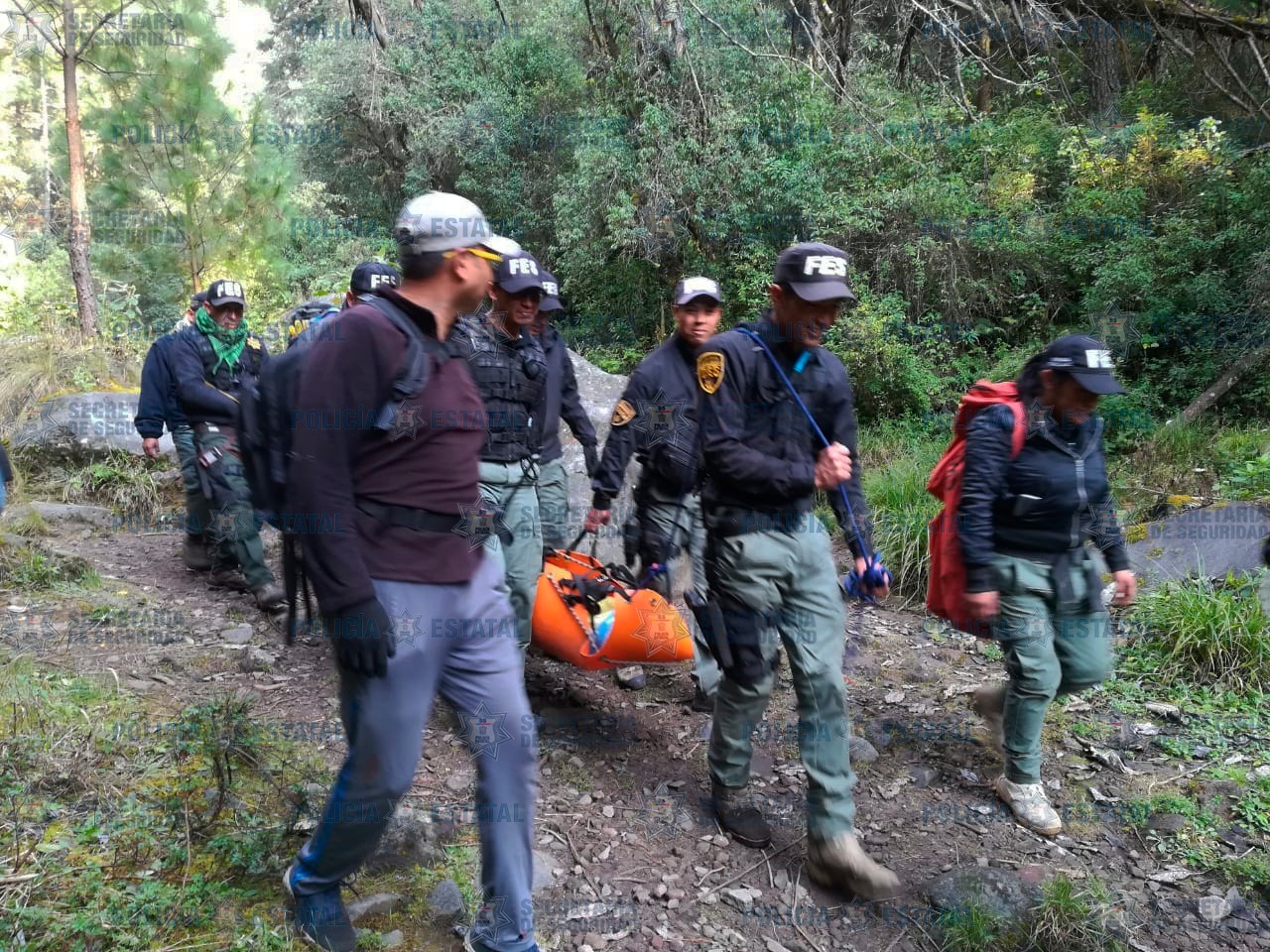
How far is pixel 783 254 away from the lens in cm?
328

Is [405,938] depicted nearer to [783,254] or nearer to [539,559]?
[539,559]

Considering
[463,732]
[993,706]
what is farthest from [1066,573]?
[463,732]

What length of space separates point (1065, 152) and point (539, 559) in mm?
9782

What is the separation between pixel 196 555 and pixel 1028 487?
19.9ft

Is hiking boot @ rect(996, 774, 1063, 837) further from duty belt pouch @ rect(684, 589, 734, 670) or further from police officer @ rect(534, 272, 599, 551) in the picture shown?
police officer @ rect(534, 272, 599, 551)

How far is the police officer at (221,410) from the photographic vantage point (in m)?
6.00

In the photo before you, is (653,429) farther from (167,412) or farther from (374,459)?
(167,412)

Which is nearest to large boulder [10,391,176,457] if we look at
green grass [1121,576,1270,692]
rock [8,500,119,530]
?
rock [8,500,119,530]

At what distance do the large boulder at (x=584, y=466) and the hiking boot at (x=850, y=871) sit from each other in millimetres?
2749

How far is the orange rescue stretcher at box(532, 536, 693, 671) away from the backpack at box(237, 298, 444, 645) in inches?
78.9

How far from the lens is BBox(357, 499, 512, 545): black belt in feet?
7.67

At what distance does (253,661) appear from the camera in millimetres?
4926

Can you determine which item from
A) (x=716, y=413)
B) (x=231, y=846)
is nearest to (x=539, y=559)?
(x=716, y=413)

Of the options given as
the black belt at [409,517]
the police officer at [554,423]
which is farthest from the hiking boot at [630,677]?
the black belt at [409,517]
